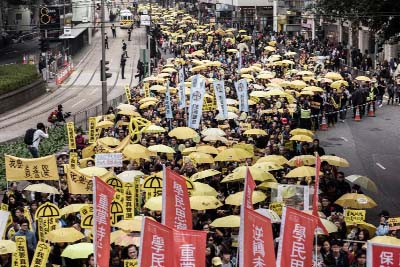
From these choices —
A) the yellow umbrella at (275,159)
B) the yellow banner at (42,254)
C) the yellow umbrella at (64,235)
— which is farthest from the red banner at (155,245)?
the yellow umbrella at (275,159)

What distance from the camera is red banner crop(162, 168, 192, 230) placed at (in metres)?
13.4

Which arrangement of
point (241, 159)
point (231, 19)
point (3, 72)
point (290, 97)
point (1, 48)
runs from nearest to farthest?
point (241, 159) < point (290, 97) < point (3, 72) < point (1, 48) < point (231, 19)

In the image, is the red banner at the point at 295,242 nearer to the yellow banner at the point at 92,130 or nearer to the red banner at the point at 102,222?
the red banner at the point at 102,222

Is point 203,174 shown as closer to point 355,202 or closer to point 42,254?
point 355,202

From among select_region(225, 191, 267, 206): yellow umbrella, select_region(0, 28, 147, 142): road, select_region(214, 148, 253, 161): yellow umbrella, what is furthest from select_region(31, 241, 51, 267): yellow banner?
select_region(0, 28, 147, 142): road

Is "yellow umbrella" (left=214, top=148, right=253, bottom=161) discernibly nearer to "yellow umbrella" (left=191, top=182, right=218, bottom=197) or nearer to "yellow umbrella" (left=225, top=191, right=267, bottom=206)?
"yellow umbrella" (left=191, top=182, right=218, bottom=197)

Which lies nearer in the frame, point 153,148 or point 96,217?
point 96,217

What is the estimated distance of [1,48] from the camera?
67.9 m

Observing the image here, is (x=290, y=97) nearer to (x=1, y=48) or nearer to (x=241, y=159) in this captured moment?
(x=241, y=159)

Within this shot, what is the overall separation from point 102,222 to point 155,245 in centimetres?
263

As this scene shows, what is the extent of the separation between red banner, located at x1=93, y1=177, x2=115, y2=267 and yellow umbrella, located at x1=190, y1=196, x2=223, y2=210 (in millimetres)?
2901

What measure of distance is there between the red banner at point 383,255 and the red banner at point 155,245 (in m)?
2.34

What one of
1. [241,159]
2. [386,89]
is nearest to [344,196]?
[241,159]

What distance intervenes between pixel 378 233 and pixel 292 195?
180cm
